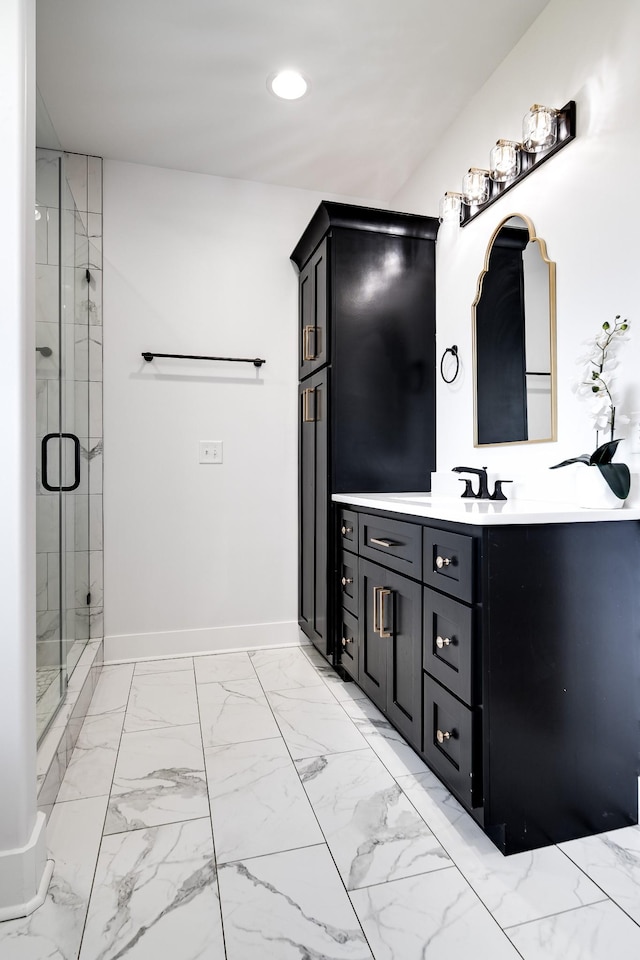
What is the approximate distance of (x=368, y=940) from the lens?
1.08 meters

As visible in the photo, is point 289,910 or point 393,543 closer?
point 289,910

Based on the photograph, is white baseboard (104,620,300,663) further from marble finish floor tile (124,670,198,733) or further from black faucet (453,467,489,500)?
black faucet (453,467,489,500)

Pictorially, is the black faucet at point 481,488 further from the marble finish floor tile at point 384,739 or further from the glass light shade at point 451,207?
the glass light shade at point 451,207

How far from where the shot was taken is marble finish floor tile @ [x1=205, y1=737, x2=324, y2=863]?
4.49ft

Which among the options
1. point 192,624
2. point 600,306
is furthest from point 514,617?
point 192,624

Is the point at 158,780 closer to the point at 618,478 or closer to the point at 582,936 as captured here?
the point at 582,936

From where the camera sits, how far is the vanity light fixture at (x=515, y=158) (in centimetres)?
170

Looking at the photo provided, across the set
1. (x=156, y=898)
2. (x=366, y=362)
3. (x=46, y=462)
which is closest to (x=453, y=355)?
(x=366, y=362)

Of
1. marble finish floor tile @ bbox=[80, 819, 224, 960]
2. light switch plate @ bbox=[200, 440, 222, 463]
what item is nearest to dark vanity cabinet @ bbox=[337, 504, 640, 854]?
marble finish floor tile @ bbox=[80, 819, 224, 960]

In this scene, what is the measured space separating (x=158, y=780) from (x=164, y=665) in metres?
1.06

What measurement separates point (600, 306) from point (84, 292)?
2241 millimetres

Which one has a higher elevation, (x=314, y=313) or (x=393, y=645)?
(x=314, y=313)

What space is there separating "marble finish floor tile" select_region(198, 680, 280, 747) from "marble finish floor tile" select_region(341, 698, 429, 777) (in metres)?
0.32

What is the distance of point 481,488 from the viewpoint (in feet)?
6.76
